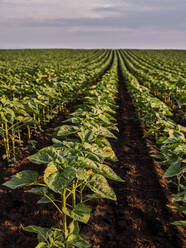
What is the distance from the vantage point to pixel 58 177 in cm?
181

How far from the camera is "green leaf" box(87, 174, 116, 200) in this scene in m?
1.97

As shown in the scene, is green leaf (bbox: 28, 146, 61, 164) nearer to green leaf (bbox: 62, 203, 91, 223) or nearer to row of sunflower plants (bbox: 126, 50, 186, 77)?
green leaf (bbox: 62, 203, 91, 223)

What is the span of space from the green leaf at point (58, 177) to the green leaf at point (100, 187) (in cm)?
36

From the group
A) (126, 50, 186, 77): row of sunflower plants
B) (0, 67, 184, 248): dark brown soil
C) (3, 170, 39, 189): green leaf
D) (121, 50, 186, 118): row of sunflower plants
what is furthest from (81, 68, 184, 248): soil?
(126, 50, 186, 77): row of sunflower plants

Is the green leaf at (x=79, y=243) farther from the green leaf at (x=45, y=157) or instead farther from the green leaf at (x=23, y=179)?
the green leaf at (x=45, y=157)

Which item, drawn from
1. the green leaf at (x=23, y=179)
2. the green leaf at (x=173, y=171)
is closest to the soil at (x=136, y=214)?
the green leaf at (x=173, y=171)

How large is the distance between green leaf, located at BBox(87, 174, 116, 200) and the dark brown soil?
986 millimetres

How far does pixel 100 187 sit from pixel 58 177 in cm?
47

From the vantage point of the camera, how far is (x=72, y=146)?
7.55 ft

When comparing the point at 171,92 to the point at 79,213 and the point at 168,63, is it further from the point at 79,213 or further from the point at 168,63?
the point at 168,63

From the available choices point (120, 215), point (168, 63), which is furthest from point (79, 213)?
point (168, 63)

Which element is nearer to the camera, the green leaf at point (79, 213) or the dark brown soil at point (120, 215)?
the green leaf at point (79, 213)

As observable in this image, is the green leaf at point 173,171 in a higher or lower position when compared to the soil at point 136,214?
higher

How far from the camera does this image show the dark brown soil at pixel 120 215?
8.73 feet
